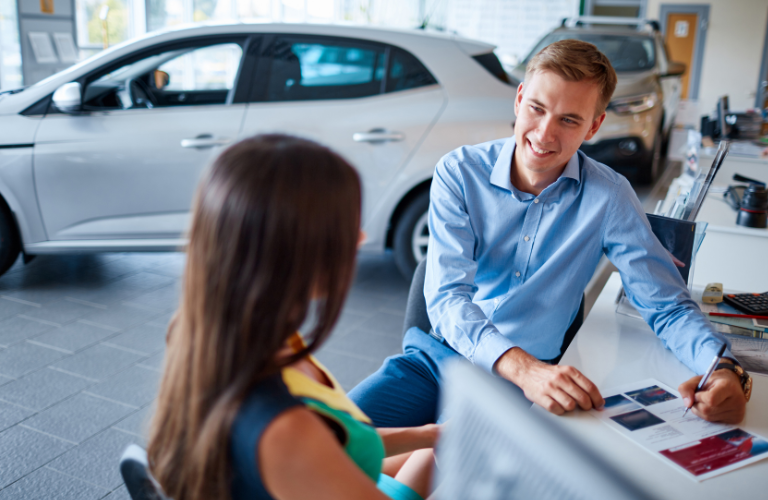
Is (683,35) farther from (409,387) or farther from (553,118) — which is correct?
(409,387)

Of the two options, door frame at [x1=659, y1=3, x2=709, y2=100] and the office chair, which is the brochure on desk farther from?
door frame at [x1=659, y1=3, x2=709, y2=100]

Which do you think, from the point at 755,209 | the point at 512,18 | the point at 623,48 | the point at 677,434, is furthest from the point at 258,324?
the point at 512,18

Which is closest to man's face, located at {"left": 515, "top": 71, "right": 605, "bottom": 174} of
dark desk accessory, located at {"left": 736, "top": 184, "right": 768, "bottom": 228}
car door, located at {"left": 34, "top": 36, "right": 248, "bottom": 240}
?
dark desk accessory, located at {"left": 736, "top": 184, "right": 768, "bottom": 228}

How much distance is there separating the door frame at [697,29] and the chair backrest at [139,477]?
569 inches

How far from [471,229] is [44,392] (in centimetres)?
183

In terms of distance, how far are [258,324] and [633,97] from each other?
17.8 ft

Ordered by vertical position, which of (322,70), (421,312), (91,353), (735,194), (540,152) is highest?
(322,70)

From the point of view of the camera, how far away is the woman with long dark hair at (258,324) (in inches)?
28.9

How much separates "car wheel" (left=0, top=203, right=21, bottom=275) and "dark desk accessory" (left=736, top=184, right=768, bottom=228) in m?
3.51

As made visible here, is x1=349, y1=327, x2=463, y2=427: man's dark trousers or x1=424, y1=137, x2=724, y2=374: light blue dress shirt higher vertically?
x1=424, y1=137, x2=724, y2=374: light blue dress shirt

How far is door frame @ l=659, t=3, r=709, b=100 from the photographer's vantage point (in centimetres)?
1299

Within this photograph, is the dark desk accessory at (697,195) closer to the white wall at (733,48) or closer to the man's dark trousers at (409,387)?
the man's dark trousers at (409,387)

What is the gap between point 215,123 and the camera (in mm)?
3406

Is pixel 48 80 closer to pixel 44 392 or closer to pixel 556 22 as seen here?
pixel 44 392
